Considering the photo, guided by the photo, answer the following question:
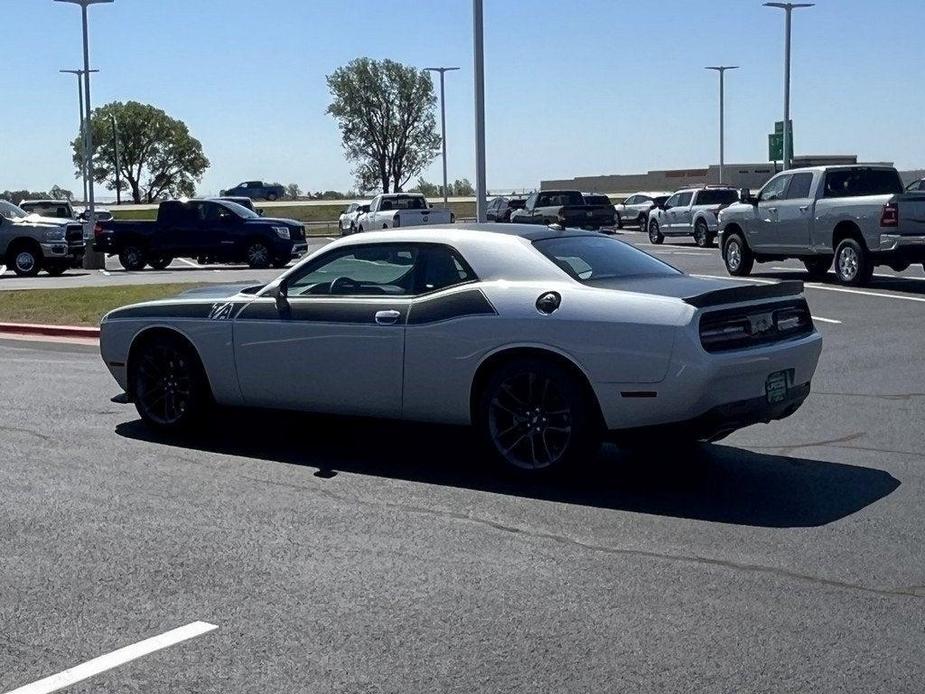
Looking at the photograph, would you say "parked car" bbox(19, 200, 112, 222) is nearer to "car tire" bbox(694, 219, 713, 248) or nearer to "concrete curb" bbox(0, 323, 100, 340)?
"car tire" bbox(694, 219, 713, 248)

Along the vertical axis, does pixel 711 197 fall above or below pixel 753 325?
above

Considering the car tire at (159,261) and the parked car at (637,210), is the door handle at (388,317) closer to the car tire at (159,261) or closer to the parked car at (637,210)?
the car tire at (159,261)

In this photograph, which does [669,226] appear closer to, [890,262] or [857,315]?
[890,262]

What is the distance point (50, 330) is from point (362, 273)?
1017 cm

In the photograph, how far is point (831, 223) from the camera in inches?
883

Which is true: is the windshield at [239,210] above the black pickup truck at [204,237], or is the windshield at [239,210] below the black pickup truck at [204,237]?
above

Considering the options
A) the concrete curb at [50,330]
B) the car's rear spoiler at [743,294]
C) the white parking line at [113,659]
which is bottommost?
the white parking line at [113,659]

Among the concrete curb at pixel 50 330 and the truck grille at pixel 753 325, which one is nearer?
the truck grille at pixel 753 325

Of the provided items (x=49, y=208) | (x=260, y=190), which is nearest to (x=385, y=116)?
(x=260, y=190)

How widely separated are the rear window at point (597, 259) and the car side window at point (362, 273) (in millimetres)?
856

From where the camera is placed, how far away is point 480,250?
8508mm

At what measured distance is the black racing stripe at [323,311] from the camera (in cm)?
856

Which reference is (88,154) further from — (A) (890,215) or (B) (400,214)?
(A) (890,215)

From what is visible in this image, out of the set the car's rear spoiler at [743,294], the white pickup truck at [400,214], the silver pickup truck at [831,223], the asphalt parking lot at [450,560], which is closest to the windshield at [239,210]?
the white pickup truck at [400,214]
